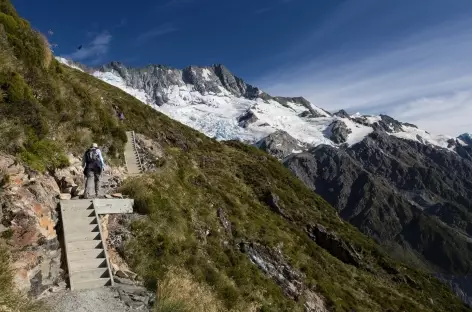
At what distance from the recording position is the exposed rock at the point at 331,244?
6531 centimetres

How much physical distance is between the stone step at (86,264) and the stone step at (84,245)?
58 centimetres

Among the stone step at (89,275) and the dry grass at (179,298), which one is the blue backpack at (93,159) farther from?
the dry grass at (179,298)

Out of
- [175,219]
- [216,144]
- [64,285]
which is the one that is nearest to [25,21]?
[175,219]

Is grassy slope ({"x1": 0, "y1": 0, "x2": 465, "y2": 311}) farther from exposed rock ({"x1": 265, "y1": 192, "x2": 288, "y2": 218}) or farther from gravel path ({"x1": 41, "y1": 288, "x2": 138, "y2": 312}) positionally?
exposed rock ({"x1": 265, "y1": 192, "x2": 288, "y2": 218})

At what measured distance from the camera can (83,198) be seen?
57.2 ft

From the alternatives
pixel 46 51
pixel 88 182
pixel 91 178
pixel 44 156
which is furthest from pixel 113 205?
pixel 46 51

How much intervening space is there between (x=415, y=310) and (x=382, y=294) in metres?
7.80

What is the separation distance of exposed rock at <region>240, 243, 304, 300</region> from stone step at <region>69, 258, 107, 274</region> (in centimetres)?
1594

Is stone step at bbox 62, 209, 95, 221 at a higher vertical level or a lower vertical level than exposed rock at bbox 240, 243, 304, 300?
higher

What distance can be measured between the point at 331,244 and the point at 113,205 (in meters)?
53.4

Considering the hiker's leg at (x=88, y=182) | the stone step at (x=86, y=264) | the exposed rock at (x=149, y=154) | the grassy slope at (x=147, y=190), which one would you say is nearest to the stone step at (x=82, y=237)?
the stone step at (x=86, y=264)

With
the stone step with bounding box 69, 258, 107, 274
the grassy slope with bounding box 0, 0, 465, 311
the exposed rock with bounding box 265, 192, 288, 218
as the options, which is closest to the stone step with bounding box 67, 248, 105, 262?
the stone step with bounding box 69, 258, 107, 274

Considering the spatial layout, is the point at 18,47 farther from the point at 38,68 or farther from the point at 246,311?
the point at 246,311

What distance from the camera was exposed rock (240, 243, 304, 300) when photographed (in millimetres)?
29953
